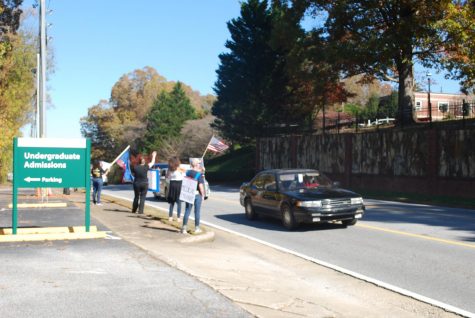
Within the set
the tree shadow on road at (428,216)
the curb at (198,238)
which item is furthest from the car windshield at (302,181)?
the curb at (198,238)

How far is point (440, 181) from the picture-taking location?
87.5 feet

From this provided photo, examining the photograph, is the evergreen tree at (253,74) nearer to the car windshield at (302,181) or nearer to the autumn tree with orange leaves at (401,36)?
the autumn tree with orange leaves at (401,36)

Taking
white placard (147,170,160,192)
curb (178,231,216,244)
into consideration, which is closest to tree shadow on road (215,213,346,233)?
curb (178,231,216,244)

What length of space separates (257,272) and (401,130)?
76.1 feet

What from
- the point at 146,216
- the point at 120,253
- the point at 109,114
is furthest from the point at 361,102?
the point at 120,253

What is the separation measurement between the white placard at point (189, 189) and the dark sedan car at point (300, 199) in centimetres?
266

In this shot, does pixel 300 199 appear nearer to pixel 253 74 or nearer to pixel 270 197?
pixel 270 197

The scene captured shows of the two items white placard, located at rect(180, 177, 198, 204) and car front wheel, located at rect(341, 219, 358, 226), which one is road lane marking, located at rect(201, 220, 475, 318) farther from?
car front wheel, located at rect(341, 219, 358, 226)

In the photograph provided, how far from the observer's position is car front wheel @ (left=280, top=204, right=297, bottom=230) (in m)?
13.7

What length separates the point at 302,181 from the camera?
48.4 ft

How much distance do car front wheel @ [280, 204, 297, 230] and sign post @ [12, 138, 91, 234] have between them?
16.5 ft

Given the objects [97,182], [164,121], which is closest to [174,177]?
[97,182]

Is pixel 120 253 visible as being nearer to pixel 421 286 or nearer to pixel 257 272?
pixel 257 272

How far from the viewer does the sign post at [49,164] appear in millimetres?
10852
